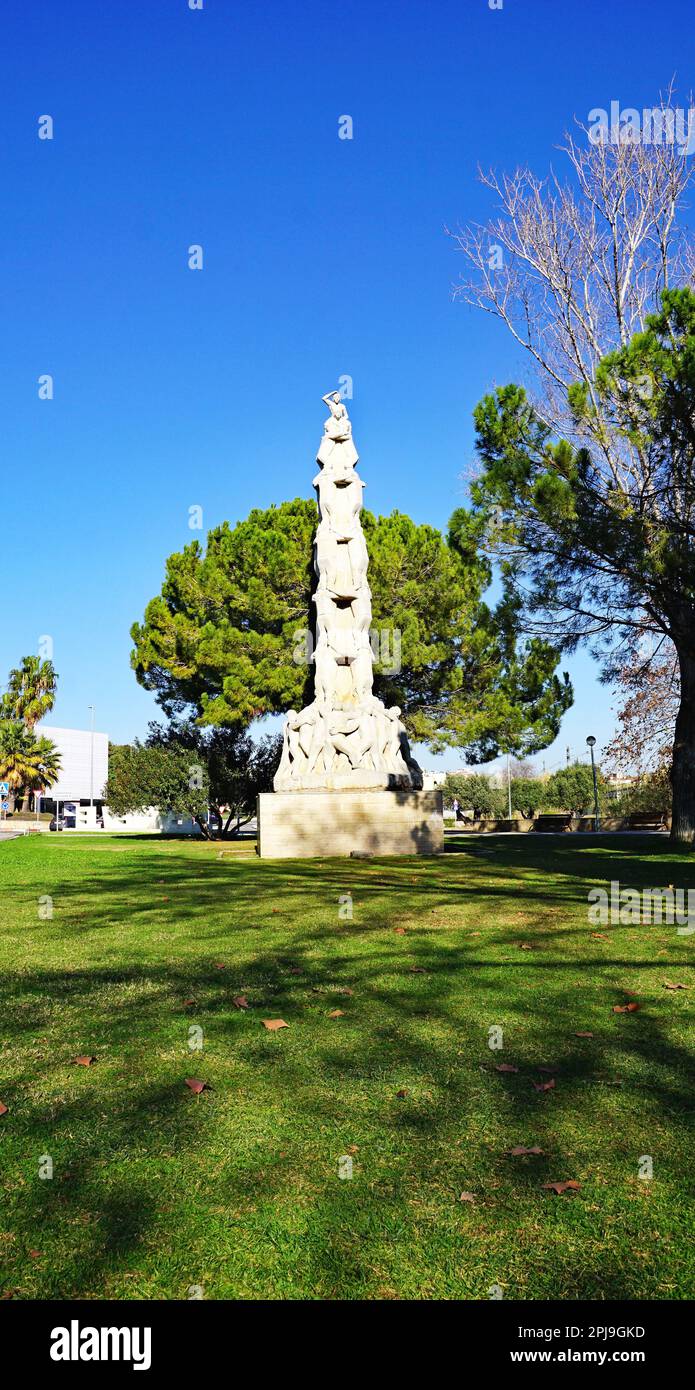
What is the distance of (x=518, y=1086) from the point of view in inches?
153

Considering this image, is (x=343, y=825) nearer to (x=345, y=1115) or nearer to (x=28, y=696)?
(x=345, y=1115)

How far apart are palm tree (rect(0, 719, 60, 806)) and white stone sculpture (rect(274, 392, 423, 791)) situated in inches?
1658

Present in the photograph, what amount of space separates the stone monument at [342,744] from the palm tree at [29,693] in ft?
146

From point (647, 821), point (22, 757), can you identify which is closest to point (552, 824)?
point (647, 821)

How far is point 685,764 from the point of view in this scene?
695 inches

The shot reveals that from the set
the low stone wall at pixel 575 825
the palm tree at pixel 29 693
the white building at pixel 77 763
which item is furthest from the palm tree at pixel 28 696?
the low stone wall at pixel 575 825

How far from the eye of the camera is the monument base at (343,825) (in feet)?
57.2

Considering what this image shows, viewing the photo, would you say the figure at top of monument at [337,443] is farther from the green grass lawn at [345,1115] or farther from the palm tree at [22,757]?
the palm tree at [22,757]

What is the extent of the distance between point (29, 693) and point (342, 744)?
156ft

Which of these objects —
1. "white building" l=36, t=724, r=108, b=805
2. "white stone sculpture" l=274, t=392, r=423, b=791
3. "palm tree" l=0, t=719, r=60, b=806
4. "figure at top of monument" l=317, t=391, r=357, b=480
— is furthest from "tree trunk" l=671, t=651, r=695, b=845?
"white building" l=36, t=724, r=108, b=805

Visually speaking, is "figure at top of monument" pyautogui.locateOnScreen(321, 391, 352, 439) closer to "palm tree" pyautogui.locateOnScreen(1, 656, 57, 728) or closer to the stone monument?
the stone monument
